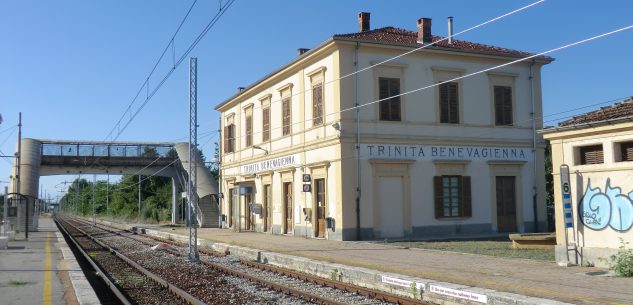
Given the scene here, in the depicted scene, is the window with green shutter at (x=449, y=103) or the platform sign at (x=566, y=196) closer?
the platform sign at (x=566, y=196)

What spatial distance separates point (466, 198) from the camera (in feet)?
79.6

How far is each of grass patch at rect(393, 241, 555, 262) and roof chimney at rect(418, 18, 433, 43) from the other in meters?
9.15

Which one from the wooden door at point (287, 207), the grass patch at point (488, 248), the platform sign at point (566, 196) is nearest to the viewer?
the platform sign at point (566, 196)

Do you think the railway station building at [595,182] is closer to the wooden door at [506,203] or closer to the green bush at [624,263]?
the green bush at [624,263]

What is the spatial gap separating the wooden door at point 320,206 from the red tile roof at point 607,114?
1153 cm

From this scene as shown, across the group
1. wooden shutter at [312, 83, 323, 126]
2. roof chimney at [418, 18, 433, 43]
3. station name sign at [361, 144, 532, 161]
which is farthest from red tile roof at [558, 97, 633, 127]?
roof chimney at [418, 18, 433, 43]

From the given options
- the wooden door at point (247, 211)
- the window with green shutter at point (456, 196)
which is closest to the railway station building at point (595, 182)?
the window with green shutter at point (456, 196)

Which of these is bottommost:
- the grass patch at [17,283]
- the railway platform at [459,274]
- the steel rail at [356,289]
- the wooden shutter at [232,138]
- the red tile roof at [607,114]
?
the steel rail at [356,289]

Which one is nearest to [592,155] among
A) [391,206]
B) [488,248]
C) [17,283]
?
[488,248]

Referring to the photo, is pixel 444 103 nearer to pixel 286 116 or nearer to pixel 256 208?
pixel 286 116

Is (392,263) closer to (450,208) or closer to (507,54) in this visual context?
(450,208)

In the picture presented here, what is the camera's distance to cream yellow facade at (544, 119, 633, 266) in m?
12.4

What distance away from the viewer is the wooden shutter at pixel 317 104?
78.7 feet

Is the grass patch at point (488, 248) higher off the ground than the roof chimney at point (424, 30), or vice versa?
the roof chimney at point (424, 30)
